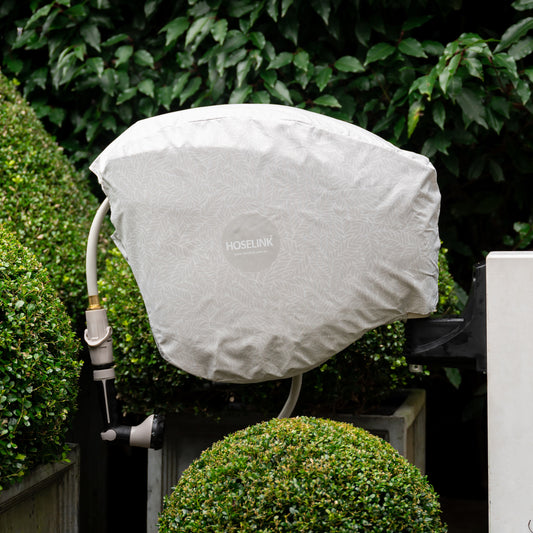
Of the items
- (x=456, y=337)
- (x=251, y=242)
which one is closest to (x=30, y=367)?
(x=251, y=242)

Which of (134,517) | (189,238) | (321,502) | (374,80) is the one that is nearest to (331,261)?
(189,238)

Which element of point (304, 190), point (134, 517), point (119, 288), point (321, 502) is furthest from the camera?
point (134, 517)

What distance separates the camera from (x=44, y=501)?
211 cm

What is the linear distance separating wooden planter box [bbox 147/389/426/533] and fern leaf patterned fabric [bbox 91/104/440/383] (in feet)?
2.10

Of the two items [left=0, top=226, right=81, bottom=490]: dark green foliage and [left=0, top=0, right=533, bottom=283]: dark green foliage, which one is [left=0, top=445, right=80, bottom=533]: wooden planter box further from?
[left=0, top=0, right=533, bottom=283]: dark green foliage

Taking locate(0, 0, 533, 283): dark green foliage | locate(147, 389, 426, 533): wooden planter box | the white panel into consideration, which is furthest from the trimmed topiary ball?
locate(0, 0, 533, 283): dark green foliage

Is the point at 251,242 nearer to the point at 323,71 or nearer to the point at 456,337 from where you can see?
the point at 456,337

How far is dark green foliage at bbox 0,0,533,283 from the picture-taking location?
2881mm

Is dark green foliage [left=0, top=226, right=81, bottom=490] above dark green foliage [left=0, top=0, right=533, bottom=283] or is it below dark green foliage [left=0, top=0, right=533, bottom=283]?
below

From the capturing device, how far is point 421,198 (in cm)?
182

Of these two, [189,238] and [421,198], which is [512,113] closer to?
[421,198]

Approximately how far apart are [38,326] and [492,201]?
214 centimetres

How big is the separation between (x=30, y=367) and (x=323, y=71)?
1.83 meters

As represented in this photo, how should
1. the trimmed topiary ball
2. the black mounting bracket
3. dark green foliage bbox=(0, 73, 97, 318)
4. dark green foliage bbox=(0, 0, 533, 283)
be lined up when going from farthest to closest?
dark green foliage bbox=(0, 0, 533, 283) < dark green foliage bbox=(0, 73, 97, 318) < the black mounting bracket < the trimmed topiary ball
